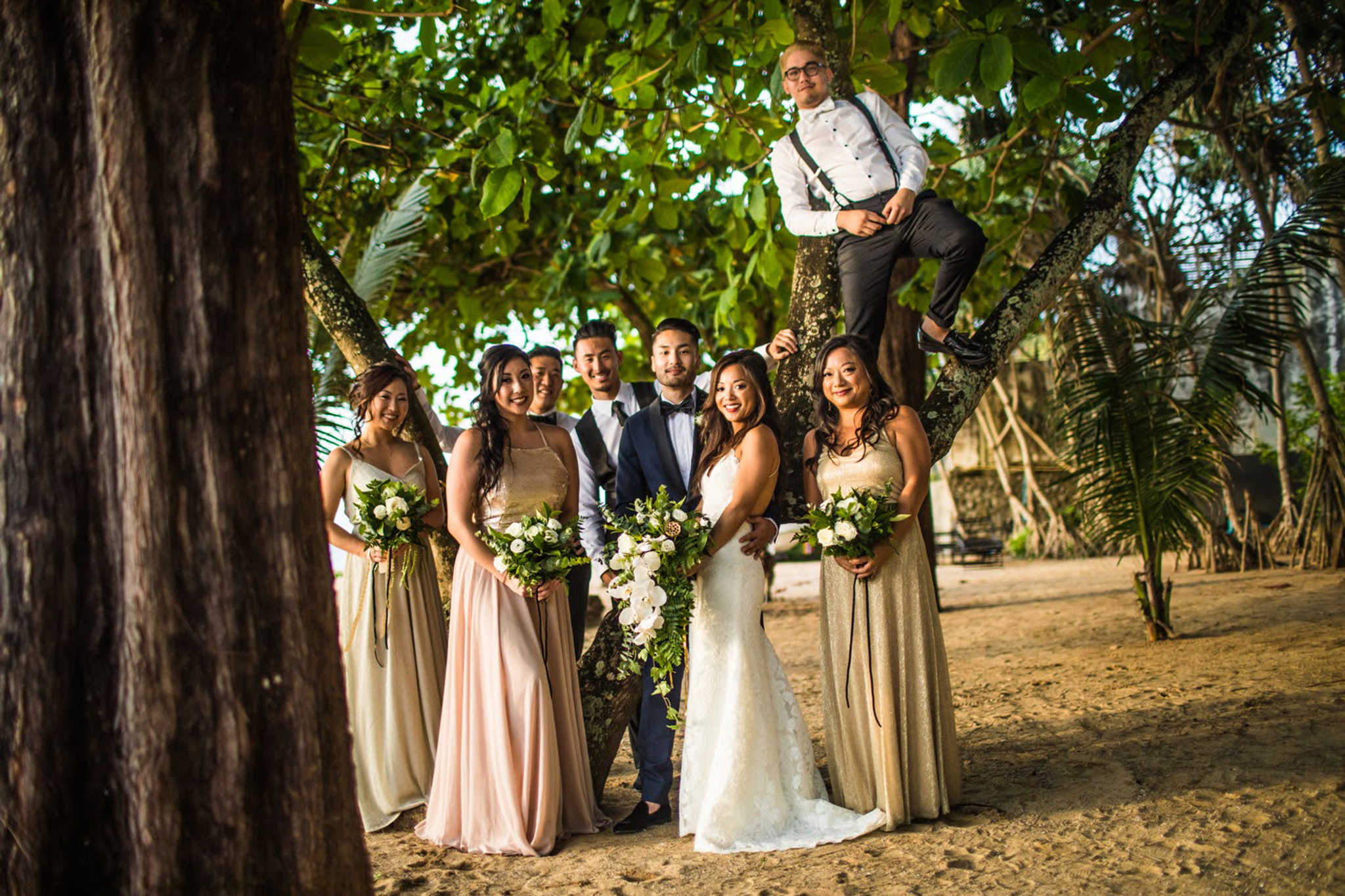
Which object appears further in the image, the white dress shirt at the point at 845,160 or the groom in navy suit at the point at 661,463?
the white dress shirt at the point at 845,160

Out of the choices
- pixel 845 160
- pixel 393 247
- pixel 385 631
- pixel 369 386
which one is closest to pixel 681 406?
pixel 845 160

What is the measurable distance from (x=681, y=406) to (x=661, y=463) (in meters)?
0.33

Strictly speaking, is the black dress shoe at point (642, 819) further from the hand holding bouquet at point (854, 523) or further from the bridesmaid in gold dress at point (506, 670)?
the hand holding bouquet at point (854, 523)

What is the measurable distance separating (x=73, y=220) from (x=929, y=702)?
153 inches

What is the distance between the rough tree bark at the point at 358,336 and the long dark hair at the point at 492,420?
1215 millimetres

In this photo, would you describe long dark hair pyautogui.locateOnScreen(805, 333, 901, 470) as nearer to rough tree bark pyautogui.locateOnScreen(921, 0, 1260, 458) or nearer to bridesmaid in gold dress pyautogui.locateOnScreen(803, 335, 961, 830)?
bridesmaid in gold dress pyautogui.locateOnScreen(803, 335, 961, 830)

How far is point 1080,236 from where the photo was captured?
5.80m

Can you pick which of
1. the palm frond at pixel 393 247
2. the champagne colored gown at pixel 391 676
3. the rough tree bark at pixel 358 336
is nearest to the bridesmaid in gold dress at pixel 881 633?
the champagne colored gown at pixel 391 676

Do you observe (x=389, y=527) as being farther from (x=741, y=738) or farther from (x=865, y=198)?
(x=865, y=198)

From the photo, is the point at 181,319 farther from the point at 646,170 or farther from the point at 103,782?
the point at 646,170

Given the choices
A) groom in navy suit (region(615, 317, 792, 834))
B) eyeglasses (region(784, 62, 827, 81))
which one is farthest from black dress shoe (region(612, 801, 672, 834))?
eyeglasses (region(784, 62, 827, 81))

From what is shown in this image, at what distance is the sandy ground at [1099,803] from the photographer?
3.95 meters

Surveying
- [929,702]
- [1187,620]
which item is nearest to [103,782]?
[929,702]

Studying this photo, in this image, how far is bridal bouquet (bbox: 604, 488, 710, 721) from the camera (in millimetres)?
4625
